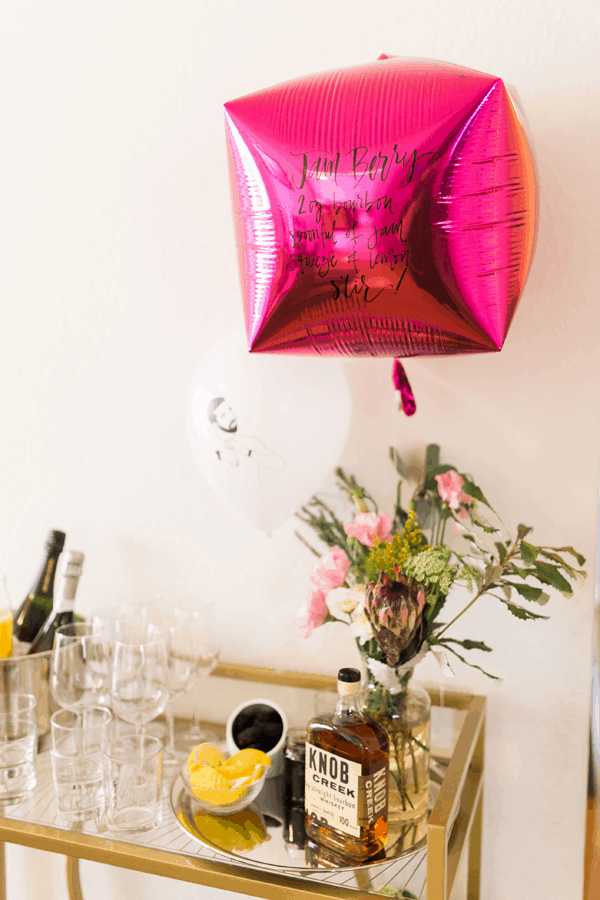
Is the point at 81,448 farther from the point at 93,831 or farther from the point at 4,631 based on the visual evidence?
the point at 93,831

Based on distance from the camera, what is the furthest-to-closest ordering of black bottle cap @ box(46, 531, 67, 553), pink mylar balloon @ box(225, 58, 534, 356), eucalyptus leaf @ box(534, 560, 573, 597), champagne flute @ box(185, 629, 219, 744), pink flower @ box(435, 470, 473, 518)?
black bottle cap @ box(46, 531, 67, 553) → champagne flute @ box(185, 629, 219, 744) → pink flower @ box(435, 470, 473, 518) → eucalyptus leaf @ box(534, 560, 573, 597) → pink mylar balloon @ box(225, 58, 534, 356)

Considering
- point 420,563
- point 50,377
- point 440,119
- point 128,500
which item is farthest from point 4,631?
point 440,119

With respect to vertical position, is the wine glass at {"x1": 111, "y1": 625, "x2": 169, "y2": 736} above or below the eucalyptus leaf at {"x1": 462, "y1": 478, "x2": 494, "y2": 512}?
below

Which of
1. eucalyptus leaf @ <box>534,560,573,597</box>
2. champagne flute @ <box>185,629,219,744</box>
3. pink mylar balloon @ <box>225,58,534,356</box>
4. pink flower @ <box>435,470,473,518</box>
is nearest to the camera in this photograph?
pink mylar balloon @ <box>225,58,534,356</box>

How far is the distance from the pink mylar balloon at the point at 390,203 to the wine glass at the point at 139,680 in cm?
47

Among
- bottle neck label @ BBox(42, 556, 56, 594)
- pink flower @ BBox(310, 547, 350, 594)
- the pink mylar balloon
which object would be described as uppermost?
the pink mylar balloon

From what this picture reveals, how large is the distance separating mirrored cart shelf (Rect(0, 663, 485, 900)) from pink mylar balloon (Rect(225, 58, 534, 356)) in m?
0.52

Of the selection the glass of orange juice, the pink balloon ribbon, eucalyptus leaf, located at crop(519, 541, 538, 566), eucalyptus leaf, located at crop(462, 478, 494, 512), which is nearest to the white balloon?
the pink balloon ribbon

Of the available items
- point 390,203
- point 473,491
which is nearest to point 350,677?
point 473,491

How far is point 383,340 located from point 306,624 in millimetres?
369

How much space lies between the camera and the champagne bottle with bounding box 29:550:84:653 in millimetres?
1115

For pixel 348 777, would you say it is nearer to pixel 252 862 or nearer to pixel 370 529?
pixel 252 862

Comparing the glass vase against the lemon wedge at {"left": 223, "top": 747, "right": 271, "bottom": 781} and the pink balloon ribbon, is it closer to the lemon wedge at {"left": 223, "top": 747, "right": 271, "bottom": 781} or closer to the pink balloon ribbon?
the lemon wedge at {"left": 223, "top": 747, "right": 271, "bottom": 781}

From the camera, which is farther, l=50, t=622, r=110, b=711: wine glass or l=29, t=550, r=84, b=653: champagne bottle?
l=29, t=550, r=84, b=653: champagne bottle
